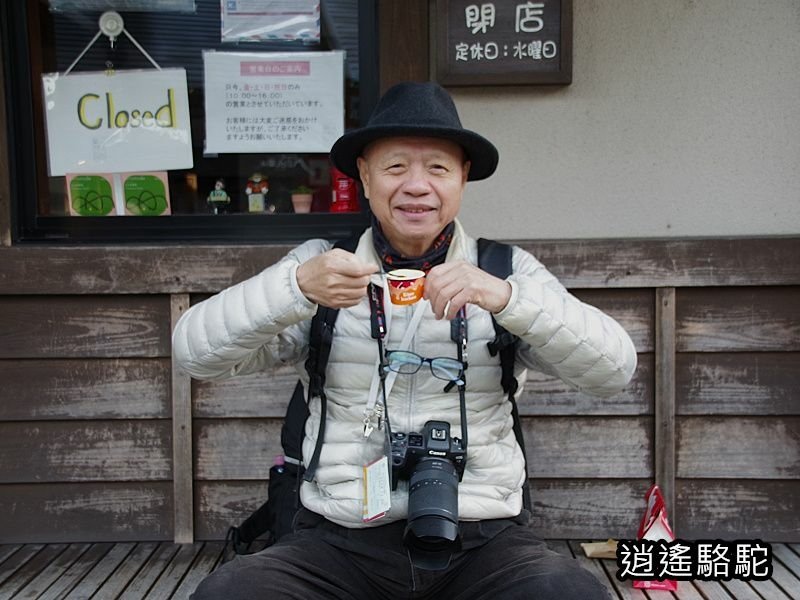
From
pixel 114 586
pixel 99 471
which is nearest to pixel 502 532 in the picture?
pixel 114 586

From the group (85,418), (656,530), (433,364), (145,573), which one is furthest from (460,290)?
(85,418)

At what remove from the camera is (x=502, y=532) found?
1875mm

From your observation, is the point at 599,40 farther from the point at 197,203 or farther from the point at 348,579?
the point at 348,579

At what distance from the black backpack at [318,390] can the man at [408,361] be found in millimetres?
28

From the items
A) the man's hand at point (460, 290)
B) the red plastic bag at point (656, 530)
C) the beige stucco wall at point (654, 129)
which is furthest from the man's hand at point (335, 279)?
the red plastic bag at point (656, 530)

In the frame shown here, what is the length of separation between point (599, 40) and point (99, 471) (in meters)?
2.41

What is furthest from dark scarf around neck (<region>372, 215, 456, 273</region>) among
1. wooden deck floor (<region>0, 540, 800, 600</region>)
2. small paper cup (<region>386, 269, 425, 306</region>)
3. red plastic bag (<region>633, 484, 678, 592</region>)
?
wooden deck floor (<region>0, 540, 800, 600</region>)

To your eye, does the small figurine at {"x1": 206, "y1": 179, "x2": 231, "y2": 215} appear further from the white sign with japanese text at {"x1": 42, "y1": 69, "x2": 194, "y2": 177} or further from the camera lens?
the camera lens

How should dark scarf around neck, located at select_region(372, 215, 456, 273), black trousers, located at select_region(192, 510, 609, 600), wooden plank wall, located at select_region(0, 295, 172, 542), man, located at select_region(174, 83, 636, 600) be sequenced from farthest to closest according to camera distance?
wooden plank wall, located at select_region(0, 295, 172, 542), dark scarf around neck, located at select_region(372, 215, 456, 273), man, located at select_region(174, 83, 636, 600), black trousers, located at select_region(192, 510, 609, 600)

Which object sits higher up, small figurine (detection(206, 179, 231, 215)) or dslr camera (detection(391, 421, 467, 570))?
small figurine (detection(206, 179, 231, 215))

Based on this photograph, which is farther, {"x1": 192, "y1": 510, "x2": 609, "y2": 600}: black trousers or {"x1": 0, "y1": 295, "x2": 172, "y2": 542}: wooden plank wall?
{"x1": 0, "y1": 295, "x2": 172, "y2": 542}: wooden plank wall

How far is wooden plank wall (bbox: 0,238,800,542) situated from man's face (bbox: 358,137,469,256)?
2.93 feet

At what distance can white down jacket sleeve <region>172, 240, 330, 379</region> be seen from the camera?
1.75 metres

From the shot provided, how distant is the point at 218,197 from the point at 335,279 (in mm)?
1419
